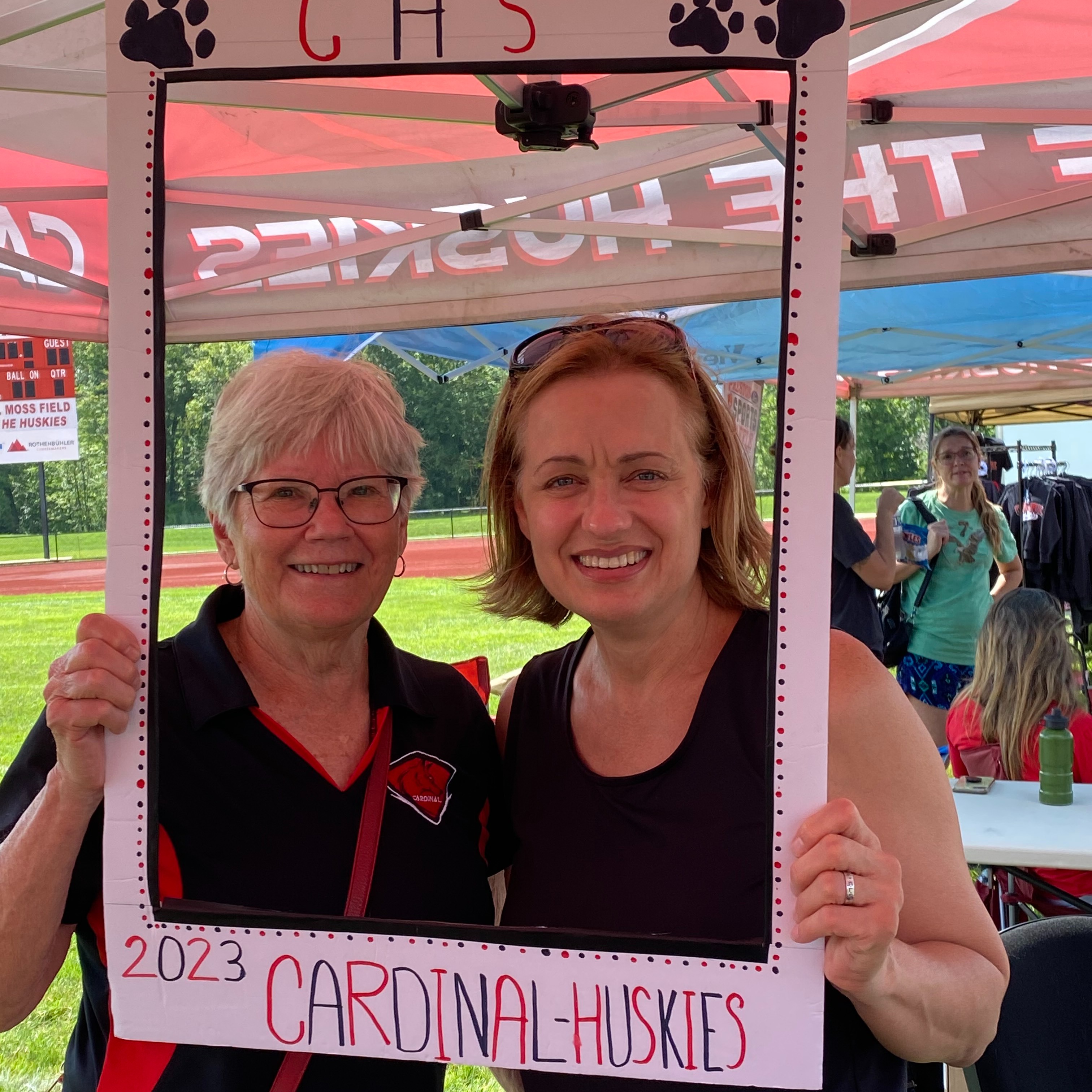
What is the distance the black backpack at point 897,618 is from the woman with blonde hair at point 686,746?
14.4 feet

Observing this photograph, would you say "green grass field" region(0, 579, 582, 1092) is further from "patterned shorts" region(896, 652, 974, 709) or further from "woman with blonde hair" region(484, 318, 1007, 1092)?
"patterned shorts" region(896, 652, 974, 709)

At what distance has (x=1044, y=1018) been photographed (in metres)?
1.86

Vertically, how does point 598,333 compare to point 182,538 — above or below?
above

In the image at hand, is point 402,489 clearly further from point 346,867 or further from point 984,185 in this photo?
point 984,185

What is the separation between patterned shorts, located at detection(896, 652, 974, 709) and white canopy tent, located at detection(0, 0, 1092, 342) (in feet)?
9.70

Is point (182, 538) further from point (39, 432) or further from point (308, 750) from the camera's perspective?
point (39, 432)

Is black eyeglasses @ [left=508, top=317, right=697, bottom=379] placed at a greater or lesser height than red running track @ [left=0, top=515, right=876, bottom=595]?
greater

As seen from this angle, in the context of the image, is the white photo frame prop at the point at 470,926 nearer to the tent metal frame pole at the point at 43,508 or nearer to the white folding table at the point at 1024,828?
the tent metal frame pole at the point at 43,508

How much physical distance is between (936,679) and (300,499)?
16.0 ft

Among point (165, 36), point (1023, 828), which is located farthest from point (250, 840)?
point (1023, 828)

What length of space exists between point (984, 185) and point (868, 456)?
8.58ft

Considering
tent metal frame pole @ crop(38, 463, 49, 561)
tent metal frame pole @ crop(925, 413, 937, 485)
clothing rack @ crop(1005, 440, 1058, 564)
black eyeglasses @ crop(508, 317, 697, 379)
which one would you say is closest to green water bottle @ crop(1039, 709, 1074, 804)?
black eyeglasses @ crop(508, 317, 697, 379)

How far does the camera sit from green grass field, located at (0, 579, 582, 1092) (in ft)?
5.71

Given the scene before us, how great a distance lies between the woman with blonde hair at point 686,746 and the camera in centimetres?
121
